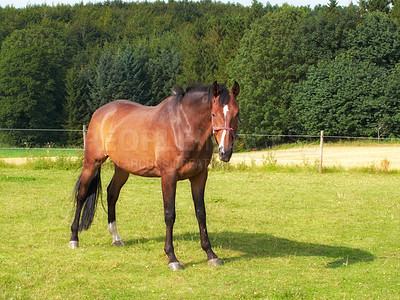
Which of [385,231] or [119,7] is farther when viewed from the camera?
[119,7]

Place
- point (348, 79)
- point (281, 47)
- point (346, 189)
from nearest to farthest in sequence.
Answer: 1. point (346, 189)
2. point (348, 79)
3. point (281, 47)

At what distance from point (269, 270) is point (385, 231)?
3.18 meters

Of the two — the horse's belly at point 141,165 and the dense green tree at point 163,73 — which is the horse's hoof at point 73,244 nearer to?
the horse's belly at point 141,165

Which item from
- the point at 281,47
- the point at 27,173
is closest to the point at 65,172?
the point at 27,173

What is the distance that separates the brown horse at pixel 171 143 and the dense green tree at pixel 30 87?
4161cm

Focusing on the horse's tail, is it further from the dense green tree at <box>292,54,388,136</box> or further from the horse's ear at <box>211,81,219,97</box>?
the dense green tree at <box>292,54,388,136</box>

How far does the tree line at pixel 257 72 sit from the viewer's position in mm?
36938

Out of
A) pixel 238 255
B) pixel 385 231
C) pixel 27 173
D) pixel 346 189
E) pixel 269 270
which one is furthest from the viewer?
pixel 27 173

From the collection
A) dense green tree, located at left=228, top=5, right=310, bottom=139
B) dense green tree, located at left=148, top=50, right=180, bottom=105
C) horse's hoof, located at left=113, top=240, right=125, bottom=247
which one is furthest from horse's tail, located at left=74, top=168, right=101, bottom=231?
dense green tree, located at left=148, top=50, right=180, bottom=105

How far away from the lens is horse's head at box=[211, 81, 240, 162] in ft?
16.0

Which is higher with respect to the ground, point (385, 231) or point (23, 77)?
point (23, 77)

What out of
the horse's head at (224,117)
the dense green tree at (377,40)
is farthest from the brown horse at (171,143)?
the dense green tree at (377,40)

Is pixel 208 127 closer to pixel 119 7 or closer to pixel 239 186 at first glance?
pixel 239 186

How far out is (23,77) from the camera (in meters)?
50.4
